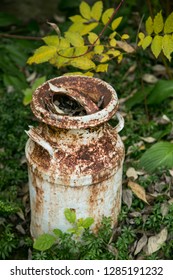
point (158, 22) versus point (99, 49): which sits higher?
point (158, 22)


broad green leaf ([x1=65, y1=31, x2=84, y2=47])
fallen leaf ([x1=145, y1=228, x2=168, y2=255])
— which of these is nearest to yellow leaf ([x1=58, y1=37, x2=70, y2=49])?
broad green leaf ([x1=65, y1=31, x2=84, y2=47])

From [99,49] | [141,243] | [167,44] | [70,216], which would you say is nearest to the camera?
[70,216]

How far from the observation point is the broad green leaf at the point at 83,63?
349 cm

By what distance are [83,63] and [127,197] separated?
825 millimetres

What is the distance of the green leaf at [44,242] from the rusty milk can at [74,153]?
0.45 feet

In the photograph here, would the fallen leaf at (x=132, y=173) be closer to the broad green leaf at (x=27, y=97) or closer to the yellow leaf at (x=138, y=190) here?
the yellow leaf at (x=138, y=190)

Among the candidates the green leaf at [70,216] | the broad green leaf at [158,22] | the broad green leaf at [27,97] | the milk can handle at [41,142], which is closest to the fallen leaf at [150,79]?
the broad green leaf at [27,97]

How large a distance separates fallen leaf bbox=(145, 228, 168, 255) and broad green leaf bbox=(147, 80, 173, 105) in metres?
1.10

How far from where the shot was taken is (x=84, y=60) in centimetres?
352

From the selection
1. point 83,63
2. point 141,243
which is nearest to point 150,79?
point 83,63

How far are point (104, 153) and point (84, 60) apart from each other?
25.3 inches

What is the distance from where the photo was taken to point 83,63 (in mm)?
3504

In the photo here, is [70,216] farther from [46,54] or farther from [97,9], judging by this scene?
[97,9]

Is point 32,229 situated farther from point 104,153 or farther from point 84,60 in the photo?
point 84,60
